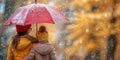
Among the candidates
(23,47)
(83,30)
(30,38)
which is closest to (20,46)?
(23,47)

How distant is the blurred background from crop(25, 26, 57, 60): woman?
907 cm

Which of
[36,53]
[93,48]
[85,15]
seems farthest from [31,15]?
[93,48]

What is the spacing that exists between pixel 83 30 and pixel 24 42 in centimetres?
1316

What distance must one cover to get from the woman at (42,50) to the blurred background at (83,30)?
907cm

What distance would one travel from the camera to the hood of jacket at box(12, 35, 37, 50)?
4.97 meters

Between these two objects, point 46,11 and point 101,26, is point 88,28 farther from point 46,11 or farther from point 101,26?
point 46,11

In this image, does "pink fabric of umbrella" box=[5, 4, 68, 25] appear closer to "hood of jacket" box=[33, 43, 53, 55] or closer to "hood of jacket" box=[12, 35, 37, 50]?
"hood of jacket" box=[12, 35, 37, 50]

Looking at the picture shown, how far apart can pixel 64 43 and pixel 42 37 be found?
1594 centimetres

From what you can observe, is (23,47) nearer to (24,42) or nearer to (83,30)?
(24,42)

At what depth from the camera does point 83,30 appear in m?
18.0

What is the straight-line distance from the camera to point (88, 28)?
58.0ft

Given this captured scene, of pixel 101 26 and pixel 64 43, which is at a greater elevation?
pixel 101 26

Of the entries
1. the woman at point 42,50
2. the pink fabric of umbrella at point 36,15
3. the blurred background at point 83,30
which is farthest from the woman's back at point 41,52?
the blurred background at point 83,30

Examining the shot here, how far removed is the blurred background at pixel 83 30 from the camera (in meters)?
15.4
